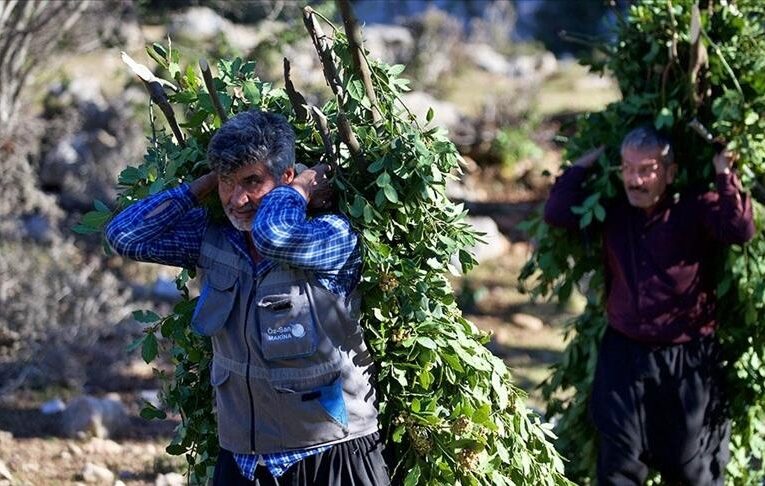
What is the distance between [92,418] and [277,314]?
3.20 metres

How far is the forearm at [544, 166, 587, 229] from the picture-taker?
15.2 feet

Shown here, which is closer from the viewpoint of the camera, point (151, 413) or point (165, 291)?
point (151, 413)

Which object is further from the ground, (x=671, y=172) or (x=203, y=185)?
(x=203, y=185)

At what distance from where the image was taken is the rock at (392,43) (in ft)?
46.8

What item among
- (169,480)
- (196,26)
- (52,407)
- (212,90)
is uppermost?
(212,90)

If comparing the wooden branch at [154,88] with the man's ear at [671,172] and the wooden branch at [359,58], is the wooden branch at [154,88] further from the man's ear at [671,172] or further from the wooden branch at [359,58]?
the man's ear at [671,172]

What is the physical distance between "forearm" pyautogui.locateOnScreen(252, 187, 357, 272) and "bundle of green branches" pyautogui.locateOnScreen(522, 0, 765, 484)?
167 centimetres

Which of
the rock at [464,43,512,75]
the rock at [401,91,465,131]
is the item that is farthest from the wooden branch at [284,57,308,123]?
the rock at [464,43,512,75]

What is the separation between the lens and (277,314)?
307 cm

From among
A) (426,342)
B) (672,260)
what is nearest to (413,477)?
(426,342)

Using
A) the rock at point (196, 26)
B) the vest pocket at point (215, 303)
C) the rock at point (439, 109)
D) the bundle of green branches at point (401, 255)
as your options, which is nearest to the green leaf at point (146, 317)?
the bundle of green branches at point (401, 255)

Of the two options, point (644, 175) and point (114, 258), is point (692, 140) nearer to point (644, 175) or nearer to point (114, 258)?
point (644, 175)

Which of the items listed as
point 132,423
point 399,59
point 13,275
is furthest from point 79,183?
point 399,59

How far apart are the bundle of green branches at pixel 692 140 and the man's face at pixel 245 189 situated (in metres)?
1.78
